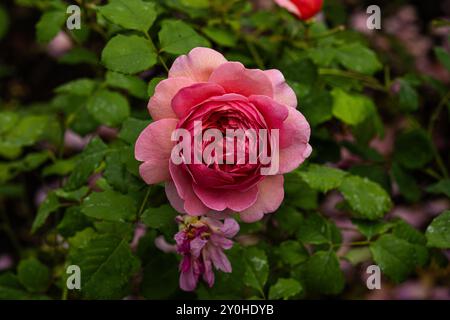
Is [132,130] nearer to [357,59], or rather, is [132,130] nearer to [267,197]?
[267,197]

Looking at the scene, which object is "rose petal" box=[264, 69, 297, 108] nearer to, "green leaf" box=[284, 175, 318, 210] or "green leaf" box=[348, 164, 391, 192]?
"green leaf" box=[284, 175, 318, 210]

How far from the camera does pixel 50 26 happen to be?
1.25 metres

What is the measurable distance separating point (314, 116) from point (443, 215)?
34cm

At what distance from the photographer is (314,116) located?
3.91 ft

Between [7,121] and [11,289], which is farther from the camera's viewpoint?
[7,121]

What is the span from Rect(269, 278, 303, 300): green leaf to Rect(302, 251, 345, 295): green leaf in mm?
29

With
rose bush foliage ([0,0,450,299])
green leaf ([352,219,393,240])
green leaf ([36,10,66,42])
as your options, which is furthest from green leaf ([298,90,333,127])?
green leaf ([36,10,66,42])

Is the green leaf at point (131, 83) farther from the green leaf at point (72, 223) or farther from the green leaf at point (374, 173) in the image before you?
the green leaf at point (374, 173)

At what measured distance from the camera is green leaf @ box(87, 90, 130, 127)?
48.4 inches

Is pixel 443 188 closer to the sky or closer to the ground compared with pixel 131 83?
closer to the ground

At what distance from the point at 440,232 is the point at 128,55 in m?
0.58

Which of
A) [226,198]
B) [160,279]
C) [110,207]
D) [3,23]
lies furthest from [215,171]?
[3,23]
